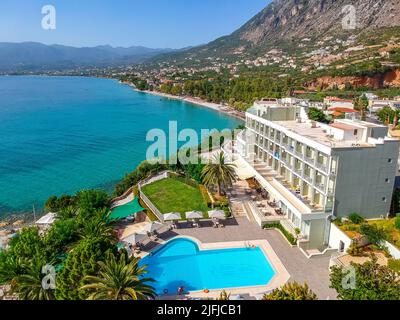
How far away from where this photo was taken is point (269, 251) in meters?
21.0

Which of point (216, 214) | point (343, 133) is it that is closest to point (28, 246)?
point (216, 214)

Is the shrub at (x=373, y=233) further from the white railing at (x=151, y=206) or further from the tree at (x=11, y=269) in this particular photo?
the tree at (x=11, y=269)

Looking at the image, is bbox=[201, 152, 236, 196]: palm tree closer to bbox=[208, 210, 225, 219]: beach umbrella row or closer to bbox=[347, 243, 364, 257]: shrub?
bbox=[208, 210, 225, 219]: beach umbrella row

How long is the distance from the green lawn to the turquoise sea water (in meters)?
11.1

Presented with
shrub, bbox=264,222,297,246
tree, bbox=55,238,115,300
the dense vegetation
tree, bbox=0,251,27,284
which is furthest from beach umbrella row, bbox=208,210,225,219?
tree, bbox=0,251,27,284

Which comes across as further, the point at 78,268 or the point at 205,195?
the point at 205,195

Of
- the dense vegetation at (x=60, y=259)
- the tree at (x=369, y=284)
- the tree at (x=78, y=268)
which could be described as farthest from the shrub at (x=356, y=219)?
the tree at (x=78, y=268)

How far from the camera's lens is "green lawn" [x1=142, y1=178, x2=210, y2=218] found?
27562 millimetres

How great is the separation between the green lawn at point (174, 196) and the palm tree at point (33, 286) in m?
12.4

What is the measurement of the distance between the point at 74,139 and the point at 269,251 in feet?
187

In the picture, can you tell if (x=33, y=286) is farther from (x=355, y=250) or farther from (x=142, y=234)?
(x=355, y=250)
